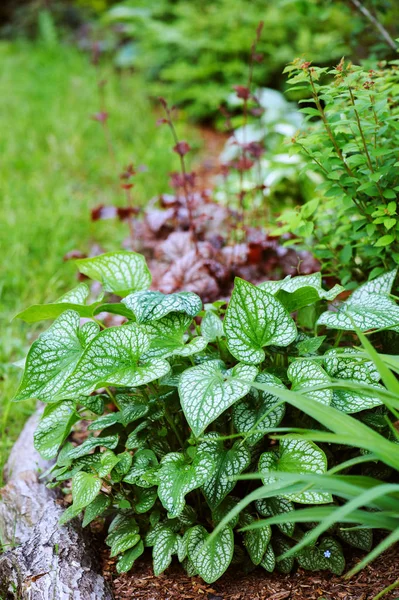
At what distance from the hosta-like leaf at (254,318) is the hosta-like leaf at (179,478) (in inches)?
12.3

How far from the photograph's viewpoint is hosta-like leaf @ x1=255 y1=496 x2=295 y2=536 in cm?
159

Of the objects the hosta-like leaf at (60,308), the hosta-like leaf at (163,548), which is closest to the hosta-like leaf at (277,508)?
the hosta-like leaf at (163,548)

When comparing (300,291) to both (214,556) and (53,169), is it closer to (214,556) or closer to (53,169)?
(214,556)

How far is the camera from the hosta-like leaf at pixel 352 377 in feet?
4.99

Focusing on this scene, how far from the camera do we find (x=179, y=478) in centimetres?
152

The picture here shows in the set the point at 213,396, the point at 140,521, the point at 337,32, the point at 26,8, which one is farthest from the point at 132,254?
the point at 26,8

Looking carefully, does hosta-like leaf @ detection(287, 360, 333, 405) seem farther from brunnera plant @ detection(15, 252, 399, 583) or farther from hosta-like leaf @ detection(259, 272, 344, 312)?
hosta-like leaf @ detection(259, 272, 344, 312)

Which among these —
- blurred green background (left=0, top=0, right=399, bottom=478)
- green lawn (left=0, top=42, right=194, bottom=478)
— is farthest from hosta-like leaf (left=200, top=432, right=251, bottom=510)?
blurred green background (left=0, top=0, right=399, bottom=478)

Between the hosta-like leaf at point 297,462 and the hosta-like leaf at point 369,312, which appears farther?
the hosta-like leaf at point 369,312

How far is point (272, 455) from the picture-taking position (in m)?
1.57

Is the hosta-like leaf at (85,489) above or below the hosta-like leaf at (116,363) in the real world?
below

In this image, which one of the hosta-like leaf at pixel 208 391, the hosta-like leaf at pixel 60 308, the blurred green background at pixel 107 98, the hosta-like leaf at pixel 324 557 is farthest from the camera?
the blurred green background at pixel 107 98

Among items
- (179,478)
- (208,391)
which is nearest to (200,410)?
(208,391)

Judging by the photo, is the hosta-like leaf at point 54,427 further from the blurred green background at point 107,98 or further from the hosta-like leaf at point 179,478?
the blurred green background at point 107,98
